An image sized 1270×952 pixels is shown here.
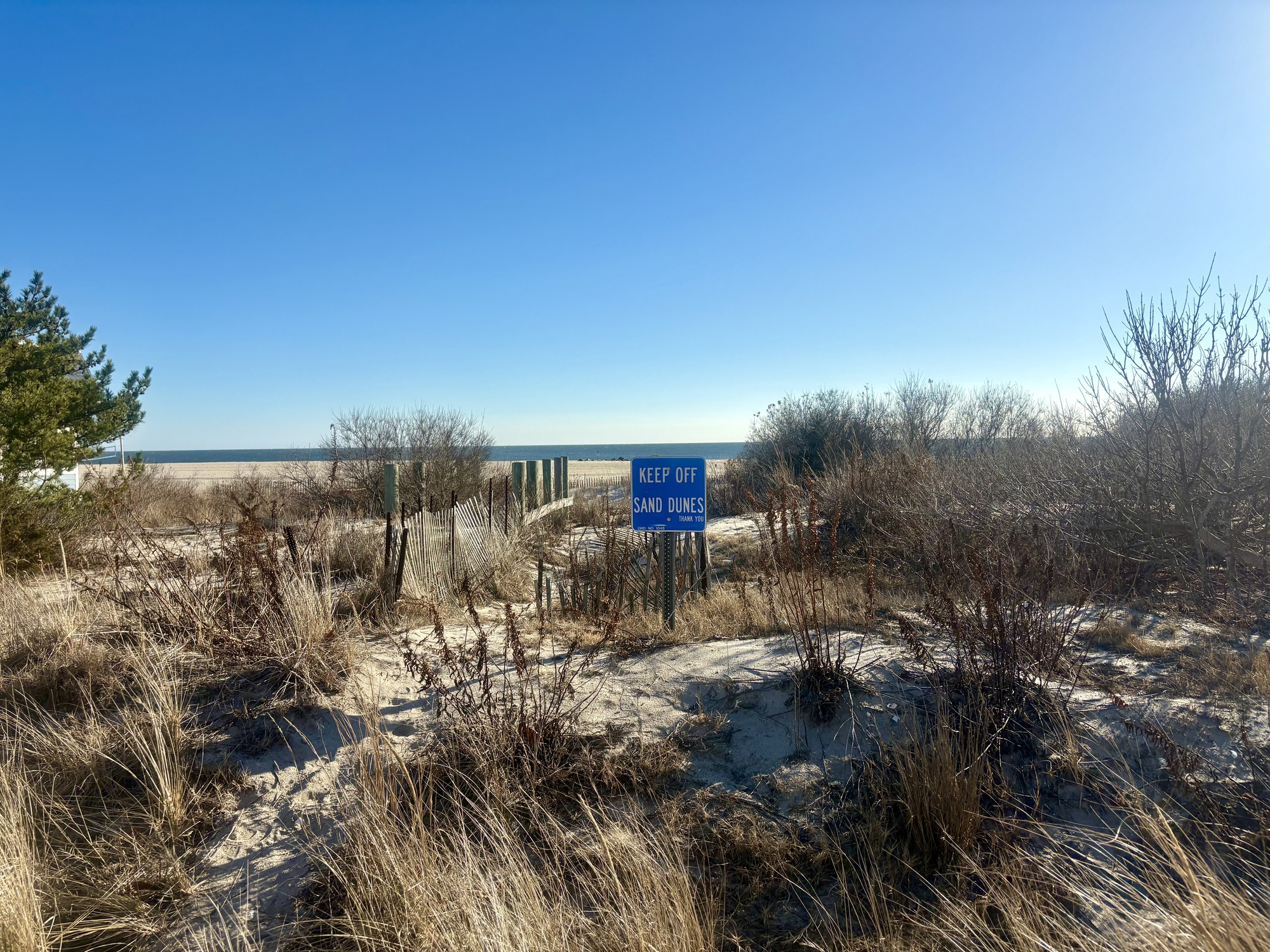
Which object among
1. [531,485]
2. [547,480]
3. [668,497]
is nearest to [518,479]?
[531,485]

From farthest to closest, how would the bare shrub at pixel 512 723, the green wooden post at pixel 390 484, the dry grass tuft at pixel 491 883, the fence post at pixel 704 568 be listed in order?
the green wooden post at pixel 390 484
the fence post at pixel 704 568
the bare shrub at pixel 512 723
the dry grass tuft at pixel 491 883

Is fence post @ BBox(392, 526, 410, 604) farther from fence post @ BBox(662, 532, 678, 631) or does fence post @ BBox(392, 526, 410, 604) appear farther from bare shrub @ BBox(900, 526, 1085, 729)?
bare shrub @ BBox(900, 526, 1085, 729)

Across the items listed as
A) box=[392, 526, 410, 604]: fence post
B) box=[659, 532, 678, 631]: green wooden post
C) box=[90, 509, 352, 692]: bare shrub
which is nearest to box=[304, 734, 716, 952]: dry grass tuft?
box=[90, 509, 352, 692]: bare shrub

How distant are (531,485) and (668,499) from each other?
9641 millimetres

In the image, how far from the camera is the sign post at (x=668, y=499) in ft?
19.7

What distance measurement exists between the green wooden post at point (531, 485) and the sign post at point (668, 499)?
795cm

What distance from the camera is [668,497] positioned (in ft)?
19.8

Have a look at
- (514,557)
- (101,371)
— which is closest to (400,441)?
(101,371)

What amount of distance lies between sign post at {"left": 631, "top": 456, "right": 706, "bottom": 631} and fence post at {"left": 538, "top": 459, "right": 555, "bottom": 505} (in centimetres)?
973

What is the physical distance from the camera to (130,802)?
11.1 feet

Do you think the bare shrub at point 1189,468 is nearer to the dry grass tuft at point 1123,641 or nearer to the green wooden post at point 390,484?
the dry grass tuft at point 1123,641

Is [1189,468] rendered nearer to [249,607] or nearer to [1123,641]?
[1123,641]

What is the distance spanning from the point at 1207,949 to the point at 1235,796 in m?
1.73

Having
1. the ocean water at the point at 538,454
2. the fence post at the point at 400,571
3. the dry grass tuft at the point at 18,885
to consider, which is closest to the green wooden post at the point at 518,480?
the fence post at the point at 400,571
